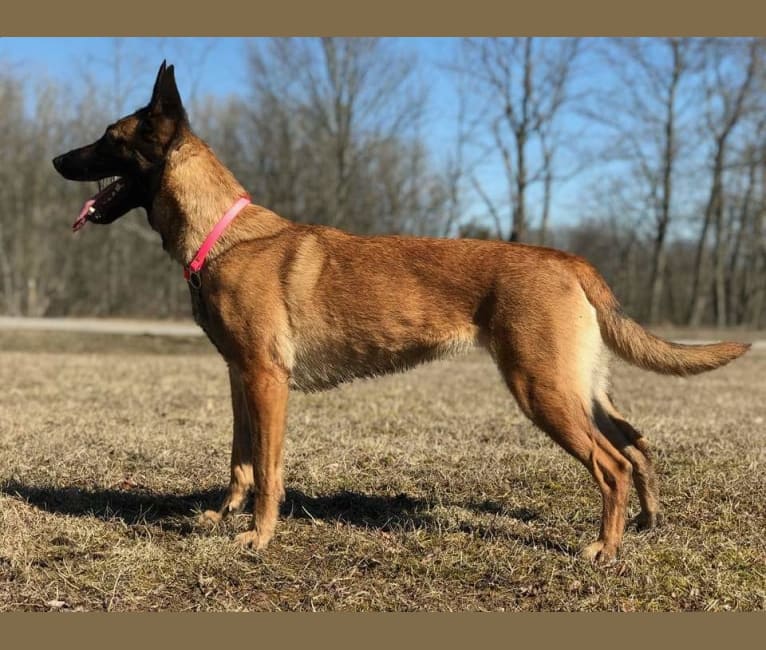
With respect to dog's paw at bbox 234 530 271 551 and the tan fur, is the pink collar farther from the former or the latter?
dog's paw at bbox 234 530 271 551

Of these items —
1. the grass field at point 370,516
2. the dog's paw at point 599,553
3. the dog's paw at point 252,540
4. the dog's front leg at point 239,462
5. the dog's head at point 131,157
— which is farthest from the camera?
the dog's front leg at point 239,462

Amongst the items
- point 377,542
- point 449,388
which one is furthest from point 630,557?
point 449,388

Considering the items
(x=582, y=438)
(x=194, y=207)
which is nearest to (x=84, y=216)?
(x=194, y=207)

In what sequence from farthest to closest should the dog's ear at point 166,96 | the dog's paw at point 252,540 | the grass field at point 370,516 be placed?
the dog's ear at point 166,96, the dog's paw at point 252,540, the grass field at point 370,516

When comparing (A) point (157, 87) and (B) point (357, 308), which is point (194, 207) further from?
(B) point (357, 308)

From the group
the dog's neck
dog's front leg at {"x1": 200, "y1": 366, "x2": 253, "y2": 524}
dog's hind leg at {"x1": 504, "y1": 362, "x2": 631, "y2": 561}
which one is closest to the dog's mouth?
the dog's neck

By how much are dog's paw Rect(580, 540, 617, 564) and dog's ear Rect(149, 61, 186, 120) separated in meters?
3.39

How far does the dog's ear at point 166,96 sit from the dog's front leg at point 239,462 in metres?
1.67

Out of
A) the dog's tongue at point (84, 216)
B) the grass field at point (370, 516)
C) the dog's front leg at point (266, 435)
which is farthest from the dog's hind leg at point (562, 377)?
the dog's tongue at point (84, 216)

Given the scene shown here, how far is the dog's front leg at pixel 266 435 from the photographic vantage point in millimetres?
3996

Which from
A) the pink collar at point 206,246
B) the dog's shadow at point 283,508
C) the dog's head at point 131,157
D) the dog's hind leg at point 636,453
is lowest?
the dog's shadow at point 283,508

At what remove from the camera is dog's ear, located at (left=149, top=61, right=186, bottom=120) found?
13.2 feet

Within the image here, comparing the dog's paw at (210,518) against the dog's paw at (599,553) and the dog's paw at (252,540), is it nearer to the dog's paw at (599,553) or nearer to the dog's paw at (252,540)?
the dog's paw at (252,540)

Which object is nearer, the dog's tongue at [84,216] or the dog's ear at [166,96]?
the dog's ear at [166,96]
